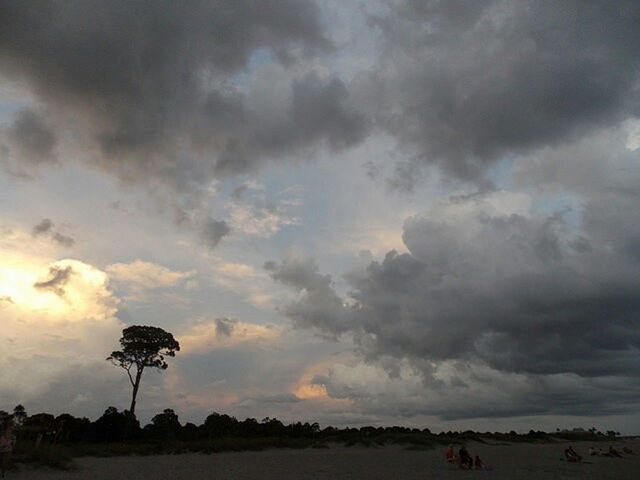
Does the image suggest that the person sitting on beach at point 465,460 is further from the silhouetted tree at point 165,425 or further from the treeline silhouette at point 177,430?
the silhouetted tree at point 165,425

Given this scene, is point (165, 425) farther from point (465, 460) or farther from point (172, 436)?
point (465, 460)

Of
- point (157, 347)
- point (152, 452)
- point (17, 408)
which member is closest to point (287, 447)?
point (152, 452)

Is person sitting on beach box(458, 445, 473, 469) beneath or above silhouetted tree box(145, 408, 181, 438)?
beneath

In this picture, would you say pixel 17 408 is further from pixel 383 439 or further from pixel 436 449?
pixel 436 449

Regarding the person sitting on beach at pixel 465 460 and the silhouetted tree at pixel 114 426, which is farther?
the silhouetted tree at pixel 114 426

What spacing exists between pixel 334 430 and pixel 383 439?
590 inches

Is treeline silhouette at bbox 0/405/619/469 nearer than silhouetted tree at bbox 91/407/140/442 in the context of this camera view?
Yes

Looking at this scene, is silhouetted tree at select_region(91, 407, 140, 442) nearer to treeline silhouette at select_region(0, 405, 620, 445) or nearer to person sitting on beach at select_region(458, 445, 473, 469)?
treeline silhouette at select_region(0, 405, 620, 445)

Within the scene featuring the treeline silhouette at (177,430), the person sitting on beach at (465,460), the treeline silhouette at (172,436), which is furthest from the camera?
the treeline silhouette at (177,430)

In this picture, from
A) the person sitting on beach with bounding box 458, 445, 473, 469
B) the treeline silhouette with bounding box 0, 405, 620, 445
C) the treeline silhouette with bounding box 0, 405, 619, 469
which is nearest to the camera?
the person sitting on beach with bounding box 458, 445, 473, 469

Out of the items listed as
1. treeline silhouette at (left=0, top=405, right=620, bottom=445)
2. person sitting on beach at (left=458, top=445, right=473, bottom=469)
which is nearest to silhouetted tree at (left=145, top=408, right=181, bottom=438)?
treeline silhouette at (left=0, top=405, right=620, bottom=445)

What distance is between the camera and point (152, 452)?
4141cm

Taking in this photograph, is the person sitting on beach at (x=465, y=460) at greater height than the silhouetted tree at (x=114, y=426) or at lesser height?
lesser

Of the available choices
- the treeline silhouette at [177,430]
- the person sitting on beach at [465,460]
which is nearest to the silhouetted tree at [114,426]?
the treeline silhouette at [177,430]
